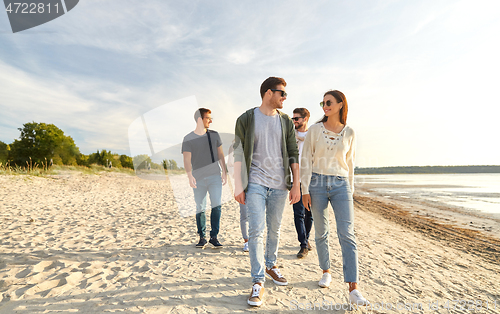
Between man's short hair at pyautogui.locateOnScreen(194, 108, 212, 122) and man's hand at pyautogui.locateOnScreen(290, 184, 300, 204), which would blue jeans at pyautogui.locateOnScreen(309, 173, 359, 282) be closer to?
man's hand at pyautogui.locateOnScreen(290, 184, 300, 204)

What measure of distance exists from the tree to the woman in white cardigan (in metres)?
51.3

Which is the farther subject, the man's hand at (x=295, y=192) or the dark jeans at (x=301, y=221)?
the dark jeans at (x=301, y=221)

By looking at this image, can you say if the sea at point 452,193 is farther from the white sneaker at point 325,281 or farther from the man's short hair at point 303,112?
the white sneaker at point 325,281

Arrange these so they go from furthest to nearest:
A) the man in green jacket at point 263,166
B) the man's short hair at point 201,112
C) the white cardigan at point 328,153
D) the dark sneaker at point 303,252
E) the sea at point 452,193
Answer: the sea at point 452,193
the man's short hair at point 201,112
the dark sneaker at point 303,252
the white cardigan at point 328,153
the man in green jacket at point 263,166

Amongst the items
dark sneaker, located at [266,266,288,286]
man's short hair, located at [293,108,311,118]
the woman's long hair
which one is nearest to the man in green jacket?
dark sneaker, located at [266,266,288,286]

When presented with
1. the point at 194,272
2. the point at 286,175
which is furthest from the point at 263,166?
the point at 194,272

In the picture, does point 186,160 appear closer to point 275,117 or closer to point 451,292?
point 275,117

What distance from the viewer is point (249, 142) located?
281 centimetres

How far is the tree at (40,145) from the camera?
43.9 m

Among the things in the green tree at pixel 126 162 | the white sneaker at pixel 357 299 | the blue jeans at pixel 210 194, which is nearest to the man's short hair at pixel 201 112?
the blue jeans at pixel 210 194

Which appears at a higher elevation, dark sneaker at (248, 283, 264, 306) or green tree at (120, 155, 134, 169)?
green tree at (120, 155, 134, 169)

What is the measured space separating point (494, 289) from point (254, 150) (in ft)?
13.2

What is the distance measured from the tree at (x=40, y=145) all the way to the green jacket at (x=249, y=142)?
167 feet

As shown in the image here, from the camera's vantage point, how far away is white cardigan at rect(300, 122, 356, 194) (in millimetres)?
2850
